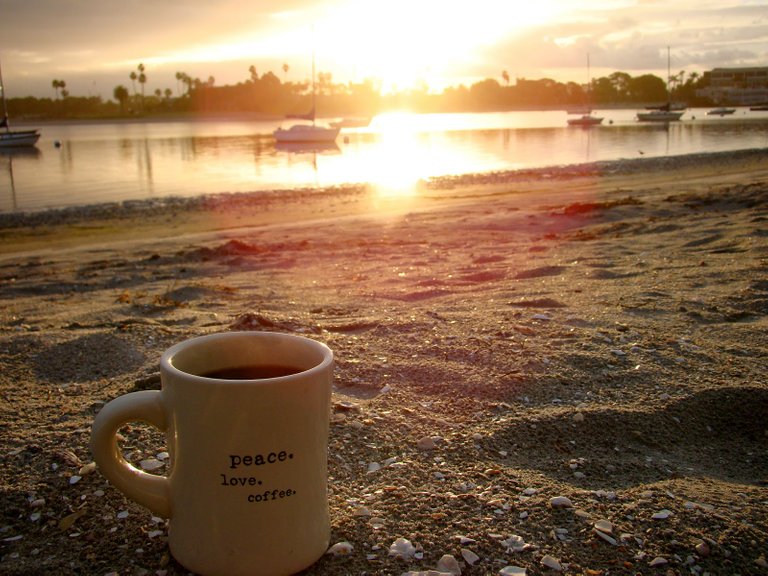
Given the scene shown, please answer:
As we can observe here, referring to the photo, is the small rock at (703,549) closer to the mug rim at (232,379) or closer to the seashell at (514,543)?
the seashell at (514,543)

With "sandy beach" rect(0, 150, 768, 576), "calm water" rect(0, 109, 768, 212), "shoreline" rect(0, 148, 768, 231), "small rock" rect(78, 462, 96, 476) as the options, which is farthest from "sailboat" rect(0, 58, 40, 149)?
"small rock" rect(78, 462, 96, 476)

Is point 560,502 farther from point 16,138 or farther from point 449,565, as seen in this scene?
point 16,138

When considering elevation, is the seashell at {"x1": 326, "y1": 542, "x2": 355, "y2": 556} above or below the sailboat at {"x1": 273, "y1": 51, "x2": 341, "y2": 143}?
below

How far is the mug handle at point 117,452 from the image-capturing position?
1465 mm

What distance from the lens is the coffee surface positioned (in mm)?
1559

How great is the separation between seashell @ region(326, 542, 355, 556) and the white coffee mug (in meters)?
0.06

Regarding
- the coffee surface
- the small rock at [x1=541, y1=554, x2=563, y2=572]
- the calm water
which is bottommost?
the small rock at [x1=541, y1=554, x2=563, y2=572]

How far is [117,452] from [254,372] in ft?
1.17

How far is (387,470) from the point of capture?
2.02 metres

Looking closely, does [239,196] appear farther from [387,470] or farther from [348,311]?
[387,470]

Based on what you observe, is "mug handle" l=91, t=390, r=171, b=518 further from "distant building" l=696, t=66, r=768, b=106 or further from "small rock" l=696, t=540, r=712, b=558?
"distant building" l=696, t=66, r=768, b=106

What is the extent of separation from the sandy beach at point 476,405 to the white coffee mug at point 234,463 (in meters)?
0.14

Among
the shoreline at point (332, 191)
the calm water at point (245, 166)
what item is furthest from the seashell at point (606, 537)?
the calm water at point (245, 166)

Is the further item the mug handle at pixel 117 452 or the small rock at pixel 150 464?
the small rock at pixel 150 464
